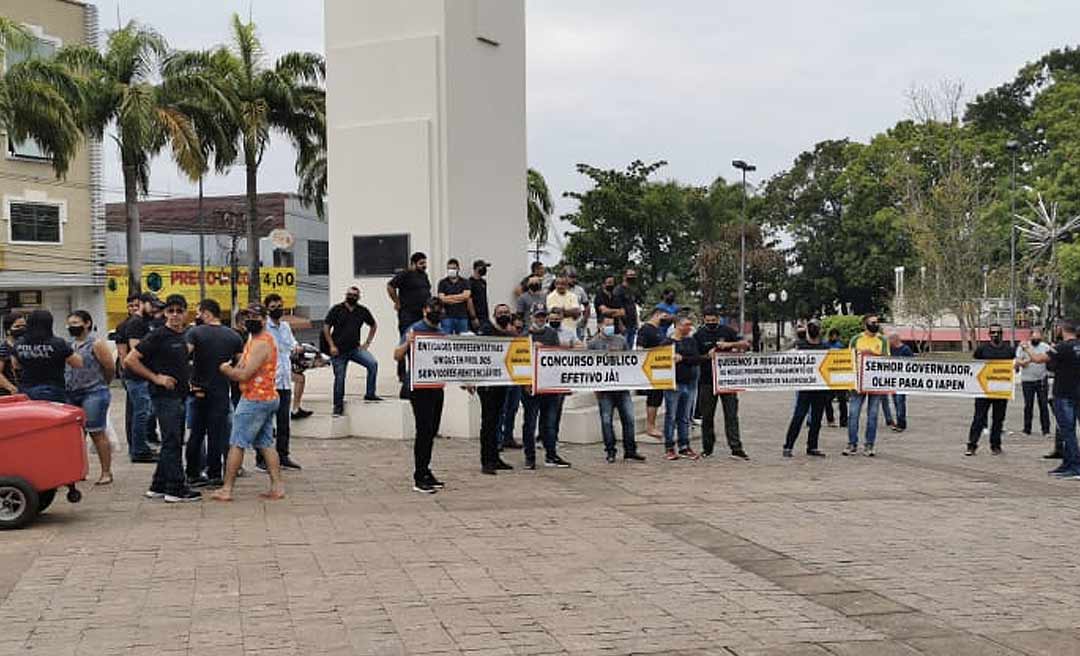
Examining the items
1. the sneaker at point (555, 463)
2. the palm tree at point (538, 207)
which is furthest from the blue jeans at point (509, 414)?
the palm tree at point (538, 207)

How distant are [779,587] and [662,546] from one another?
4.74ft

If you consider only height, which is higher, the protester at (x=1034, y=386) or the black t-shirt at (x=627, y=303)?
the black t-shirt at (x=627, y=303)

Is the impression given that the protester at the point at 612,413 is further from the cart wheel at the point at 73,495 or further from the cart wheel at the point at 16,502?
the cart wheel at the point at 16,502

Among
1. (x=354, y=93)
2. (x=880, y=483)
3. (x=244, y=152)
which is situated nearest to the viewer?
(x=880, y=483)

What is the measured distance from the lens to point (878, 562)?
8180mm

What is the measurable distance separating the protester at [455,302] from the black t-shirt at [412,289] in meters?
0.34

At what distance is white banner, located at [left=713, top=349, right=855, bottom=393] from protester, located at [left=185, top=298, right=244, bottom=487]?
20.4 ft

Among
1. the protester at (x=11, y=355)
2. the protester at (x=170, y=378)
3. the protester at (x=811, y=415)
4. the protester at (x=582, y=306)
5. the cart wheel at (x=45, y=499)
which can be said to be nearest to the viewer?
the cart wheel at (x=45, y=499)

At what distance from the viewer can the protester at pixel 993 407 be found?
49.9ft

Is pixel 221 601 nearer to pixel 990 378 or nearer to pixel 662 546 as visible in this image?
pixel 662 546

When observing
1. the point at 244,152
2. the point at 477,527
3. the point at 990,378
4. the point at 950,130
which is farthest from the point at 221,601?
the point at 950,130

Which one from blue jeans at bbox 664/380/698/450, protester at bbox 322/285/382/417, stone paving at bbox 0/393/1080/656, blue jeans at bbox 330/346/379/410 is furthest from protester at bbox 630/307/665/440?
protester at bbox 322/285/382/417

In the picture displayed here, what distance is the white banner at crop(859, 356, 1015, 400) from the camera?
1502 cm

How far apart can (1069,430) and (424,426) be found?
7538mm
